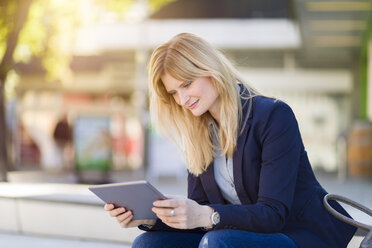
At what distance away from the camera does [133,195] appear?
246 cm

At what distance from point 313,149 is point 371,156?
8.27 meters

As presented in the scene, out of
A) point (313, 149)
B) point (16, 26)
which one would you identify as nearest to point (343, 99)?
point (313, 149)

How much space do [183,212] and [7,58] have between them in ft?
24.1

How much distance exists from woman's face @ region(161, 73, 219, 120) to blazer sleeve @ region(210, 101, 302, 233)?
218 mm

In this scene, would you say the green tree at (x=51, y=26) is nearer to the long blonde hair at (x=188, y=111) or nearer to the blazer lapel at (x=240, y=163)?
the long blonde hair at (x=188, y=111)

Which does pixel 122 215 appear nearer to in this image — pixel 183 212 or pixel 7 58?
pixel 183 212

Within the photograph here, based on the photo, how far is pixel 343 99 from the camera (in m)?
21.1

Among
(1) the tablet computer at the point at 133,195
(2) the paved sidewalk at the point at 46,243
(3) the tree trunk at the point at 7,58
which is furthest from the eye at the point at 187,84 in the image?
(3) the tree trunk at the point at 7,58

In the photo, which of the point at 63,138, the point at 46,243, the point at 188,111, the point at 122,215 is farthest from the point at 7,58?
the point at 122,215

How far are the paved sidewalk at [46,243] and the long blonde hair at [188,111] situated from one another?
6.95ft

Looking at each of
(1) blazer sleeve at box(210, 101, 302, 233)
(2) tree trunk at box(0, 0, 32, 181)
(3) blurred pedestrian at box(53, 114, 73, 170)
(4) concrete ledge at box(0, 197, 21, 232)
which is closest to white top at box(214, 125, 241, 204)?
(1) blazer sleeve at box(210, 101, 302, 233)

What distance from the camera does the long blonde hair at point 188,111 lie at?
2494 mm

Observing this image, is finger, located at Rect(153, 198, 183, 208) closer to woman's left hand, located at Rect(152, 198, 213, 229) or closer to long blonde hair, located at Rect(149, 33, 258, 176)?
woman's left hand, located at Rect(152, 198, 213, 229)

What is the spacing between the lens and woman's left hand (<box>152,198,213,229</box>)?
2309mm
